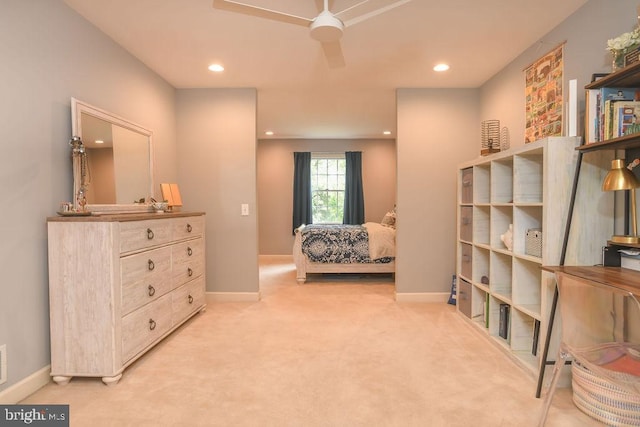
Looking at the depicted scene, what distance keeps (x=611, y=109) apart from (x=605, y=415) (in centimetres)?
155

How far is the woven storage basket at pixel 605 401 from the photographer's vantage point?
64.7 inches

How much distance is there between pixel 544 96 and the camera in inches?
104

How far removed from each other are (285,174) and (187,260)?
419 cm

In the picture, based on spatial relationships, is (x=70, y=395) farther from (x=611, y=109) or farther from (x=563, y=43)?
(x=563, y=43)

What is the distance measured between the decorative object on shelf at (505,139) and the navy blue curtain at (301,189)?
412 cm

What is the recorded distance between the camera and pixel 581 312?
73.3 inches

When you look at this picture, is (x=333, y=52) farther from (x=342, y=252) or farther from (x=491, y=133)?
(x=342, y=252)

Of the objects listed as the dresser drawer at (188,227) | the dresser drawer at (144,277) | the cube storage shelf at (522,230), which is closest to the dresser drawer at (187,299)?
the dresser drawer at (144,277)

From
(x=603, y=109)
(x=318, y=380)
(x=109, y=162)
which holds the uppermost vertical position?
(x=603, y=109)

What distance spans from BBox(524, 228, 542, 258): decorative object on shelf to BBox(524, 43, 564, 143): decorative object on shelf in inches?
30.8

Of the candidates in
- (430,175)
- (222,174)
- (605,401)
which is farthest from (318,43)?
(605,401)

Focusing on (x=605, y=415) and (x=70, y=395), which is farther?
(x=70, y=395)

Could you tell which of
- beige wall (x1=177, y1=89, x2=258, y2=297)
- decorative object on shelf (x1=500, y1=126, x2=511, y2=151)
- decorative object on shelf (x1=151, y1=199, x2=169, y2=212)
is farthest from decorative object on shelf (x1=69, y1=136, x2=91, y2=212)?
decorative object on shelf (x1=500, y1=126, x2=511, y2=151)

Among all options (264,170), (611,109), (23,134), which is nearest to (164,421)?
(23,134)
